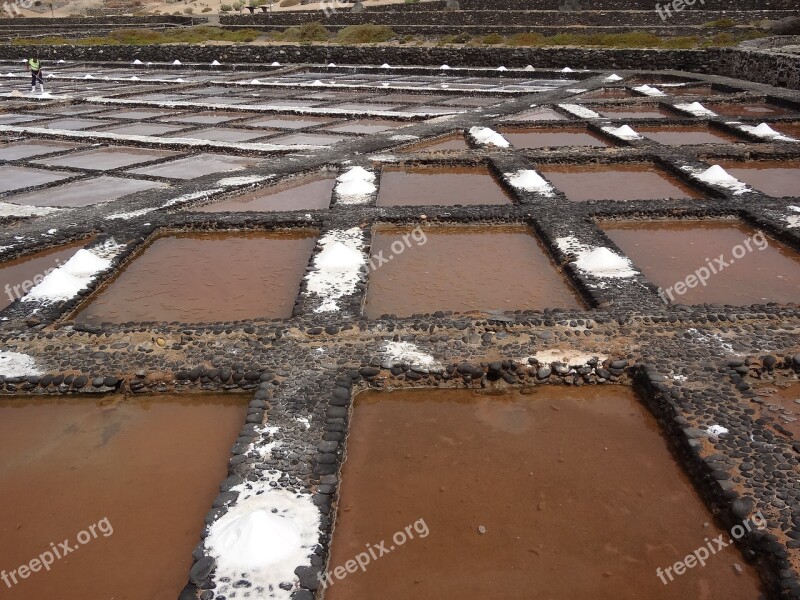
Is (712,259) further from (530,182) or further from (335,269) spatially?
(335,269)

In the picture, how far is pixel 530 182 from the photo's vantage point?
6145mm

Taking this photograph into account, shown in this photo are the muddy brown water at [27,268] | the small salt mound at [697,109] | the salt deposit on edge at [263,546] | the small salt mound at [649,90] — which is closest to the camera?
the salt deposit on edge at [263,546]

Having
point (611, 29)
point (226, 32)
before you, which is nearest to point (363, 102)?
point (611, 29)

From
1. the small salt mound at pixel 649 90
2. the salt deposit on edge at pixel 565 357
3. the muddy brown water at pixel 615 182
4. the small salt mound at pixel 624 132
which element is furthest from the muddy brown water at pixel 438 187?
the small salt mound at pixel 649 90

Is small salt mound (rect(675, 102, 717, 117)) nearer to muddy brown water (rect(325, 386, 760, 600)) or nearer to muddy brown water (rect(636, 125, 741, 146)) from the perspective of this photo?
muddy brown water (rect(636, 125, 741, 146))

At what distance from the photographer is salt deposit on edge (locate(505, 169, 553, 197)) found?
598cm

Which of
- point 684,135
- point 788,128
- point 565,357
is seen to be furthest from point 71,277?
point 788,128

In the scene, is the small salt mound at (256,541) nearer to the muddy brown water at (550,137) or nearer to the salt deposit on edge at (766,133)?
the muddy brown water at (550,137)

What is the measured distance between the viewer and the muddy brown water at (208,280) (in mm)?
3928

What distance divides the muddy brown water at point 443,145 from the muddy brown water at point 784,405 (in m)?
5.36

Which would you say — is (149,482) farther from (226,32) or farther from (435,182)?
(226,32)

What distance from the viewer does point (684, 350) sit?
324cm

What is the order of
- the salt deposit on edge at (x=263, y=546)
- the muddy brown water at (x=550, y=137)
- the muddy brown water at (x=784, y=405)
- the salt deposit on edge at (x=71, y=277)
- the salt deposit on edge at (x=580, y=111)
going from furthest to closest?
1. the salt deposit on edge at (x=580, y=111)
2. the muddy brown water at (x=550, y=137)
3. the salt deposit on edge at (x=71, y=277)
4. the muddy brown water at (x=784, y=405)
5. the salt deposit on edge at (x=263, y=546)

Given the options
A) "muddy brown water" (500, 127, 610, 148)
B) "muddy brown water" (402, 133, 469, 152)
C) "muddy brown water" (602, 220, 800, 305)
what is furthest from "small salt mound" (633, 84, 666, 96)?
"muddy brown water" (602, 220, 800, 305)
